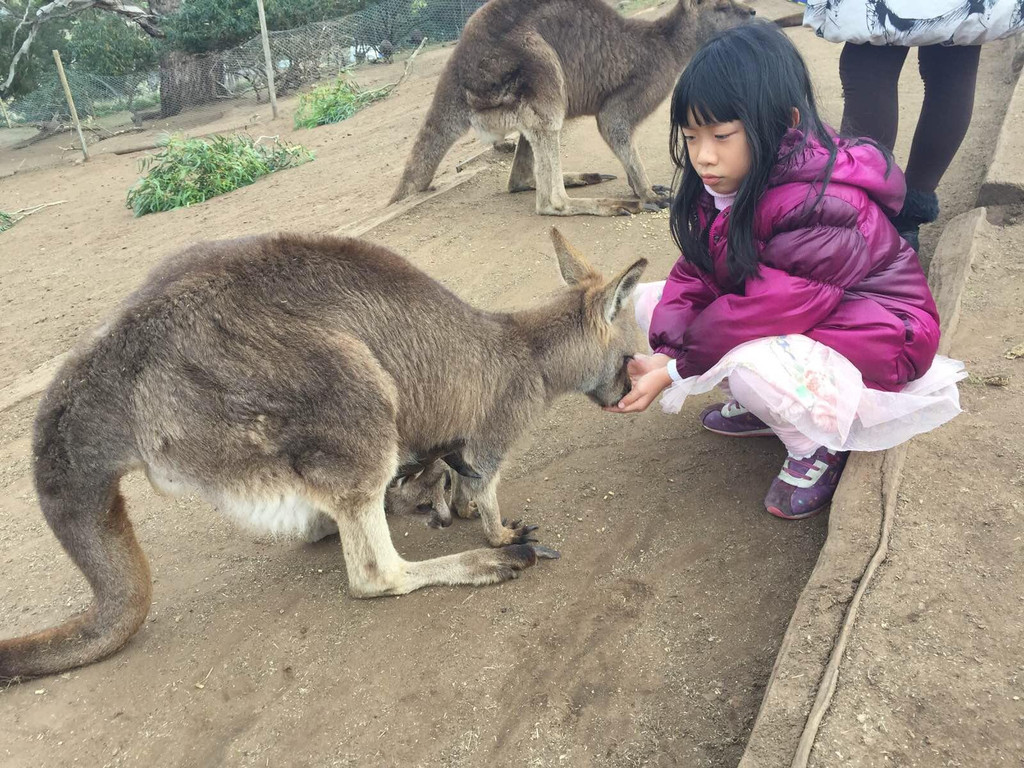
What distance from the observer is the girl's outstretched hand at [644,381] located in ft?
8.88

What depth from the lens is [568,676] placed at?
2.15m

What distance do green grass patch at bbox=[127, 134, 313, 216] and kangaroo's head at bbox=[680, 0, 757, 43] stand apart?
452 cm

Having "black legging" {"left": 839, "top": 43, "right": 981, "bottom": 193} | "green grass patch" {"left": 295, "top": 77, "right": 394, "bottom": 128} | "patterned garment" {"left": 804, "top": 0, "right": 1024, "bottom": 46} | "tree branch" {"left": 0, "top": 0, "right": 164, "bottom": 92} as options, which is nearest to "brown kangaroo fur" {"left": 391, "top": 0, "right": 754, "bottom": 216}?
"black legging" {"left": 839, "top": 43, "right": 981, "bottom": 193}

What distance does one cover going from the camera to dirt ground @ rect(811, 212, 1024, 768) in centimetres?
154

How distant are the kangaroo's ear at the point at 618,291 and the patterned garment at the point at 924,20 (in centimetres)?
161

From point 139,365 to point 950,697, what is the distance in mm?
2067

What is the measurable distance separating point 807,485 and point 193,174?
699 cm

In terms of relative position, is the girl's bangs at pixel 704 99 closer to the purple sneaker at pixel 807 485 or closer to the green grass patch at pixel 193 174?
the purple sneaker at pixel 807 485

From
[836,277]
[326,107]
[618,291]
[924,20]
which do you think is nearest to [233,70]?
[326,107]

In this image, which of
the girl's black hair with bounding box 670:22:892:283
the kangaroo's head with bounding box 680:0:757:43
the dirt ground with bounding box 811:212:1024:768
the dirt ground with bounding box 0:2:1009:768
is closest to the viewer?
the dirt ground with bounding box 811:212:1024:768

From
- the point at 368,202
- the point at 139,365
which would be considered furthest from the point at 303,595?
the point at 368,202

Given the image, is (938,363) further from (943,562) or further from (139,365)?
(139,365)

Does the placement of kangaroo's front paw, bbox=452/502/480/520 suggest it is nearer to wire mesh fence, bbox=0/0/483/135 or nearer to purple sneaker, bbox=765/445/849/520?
purple sneaker, bbox=765/445/849/520

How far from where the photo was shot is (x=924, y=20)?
3068 mm
